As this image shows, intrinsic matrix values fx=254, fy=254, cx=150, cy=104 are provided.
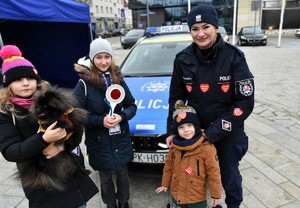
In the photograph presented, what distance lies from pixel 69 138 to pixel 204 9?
1239mm

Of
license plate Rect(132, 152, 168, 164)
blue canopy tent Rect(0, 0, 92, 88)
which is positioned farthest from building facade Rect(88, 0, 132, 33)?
license plate Rect(132, 152, 168, 164)

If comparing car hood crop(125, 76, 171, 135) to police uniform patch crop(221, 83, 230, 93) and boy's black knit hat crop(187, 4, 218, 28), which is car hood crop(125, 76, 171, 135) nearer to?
police uniform patch crop(221, 83, 230, 93)

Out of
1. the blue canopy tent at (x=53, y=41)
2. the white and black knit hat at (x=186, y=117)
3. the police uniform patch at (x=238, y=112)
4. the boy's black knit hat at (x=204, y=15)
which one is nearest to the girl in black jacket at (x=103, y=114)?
the white and black knit hat at (x=186, y=117)

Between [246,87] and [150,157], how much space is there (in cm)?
117

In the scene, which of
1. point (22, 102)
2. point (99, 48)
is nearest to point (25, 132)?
point (22, 102)

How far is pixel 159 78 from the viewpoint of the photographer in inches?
138

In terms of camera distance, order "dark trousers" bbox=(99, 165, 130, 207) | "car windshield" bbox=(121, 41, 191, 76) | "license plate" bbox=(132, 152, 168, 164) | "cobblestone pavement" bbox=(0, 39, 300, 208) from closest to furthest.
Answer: "dark trousers" bbox=(99, 165, 130, 207) → "license plate" bbox=(132, 152, 168, 164) → "cobblestone pavement" bbox=(0, 39, 300, 208) → "car windshield" bbox=(121, 41, 191, 76)

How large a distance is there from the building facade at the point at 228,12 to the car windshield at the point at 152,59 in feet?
66.4

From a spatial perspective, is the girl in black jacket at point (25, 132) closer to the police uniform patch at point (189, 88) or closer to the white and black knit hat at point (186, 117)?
the white and black knit hat at point (186, 117)

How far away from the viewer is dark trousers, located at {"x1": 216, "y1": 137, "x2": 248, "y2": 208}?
197cm

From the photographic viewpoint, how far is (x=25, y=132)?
60.9 inches

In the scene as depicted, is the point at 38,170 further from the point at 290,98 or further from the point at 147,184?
the point at 290,98

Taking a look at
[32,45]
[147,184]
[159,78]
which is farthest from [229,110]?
[32,45]

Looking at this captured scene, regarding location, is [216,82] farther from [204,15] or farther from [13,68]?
[13,68]
